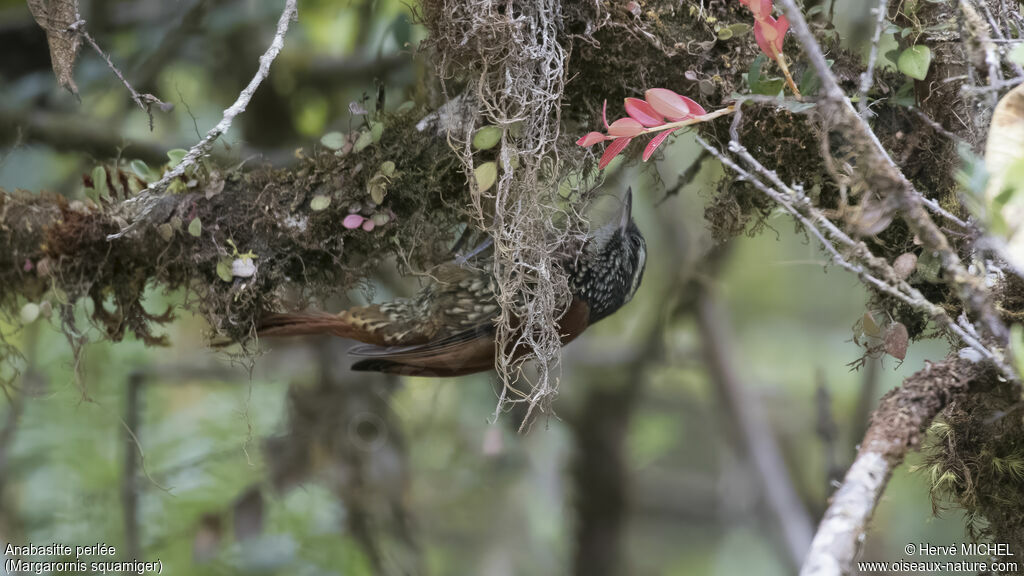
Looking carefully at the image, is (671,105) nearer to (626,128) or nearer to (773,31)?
(626,128)

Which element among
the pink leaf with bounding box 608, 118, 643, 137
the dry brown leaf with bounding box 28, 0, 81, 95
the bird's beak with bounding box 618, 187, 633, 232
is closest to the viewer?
the pink leaf with bounding box 608, 118, 643, 137

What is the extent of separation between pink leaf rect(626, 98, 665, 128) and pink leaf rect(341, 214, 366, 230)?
2.12 feet

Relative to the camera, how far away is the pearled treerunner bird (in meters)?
1.61

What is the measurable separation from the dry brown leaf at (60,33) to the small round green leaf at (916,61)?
164 centimetres

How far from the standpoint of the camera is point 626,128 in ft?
4.17

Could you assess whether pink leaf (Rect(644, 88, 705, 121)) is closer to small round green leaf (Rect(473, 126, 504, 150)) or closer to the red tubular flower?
the red tubular flower

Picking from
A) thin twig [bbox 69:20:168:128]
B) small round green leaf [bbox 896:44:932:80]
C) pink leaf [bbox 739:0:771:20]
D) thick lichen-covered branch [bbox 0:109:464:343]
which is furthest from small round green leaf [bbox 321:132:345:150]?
small round green leaf [bbox 896:44:932:80]

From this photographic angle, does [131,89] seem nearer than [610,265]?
Yes

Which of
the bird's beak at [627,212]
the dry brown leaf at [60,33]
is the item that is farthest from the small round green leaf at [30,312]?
the bird's beak at [627,212]

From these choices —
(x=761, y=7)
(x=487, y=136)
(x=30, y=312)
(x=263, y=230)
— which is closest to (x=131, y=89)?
(x=263, y=230)

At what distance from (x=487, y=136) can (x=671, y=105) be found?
38cm

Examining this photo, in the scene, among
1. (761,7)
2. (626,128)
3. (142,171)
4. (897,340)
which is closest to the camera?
(761,7)

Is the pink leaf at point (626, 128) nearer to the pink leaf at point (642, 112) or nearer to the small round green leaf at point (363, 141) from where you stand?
the pink leaf at point (642, 112)

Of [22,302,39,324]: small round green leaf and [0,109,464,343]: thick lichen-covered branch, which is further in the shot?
[22,302,39,324]: small round green leaf
